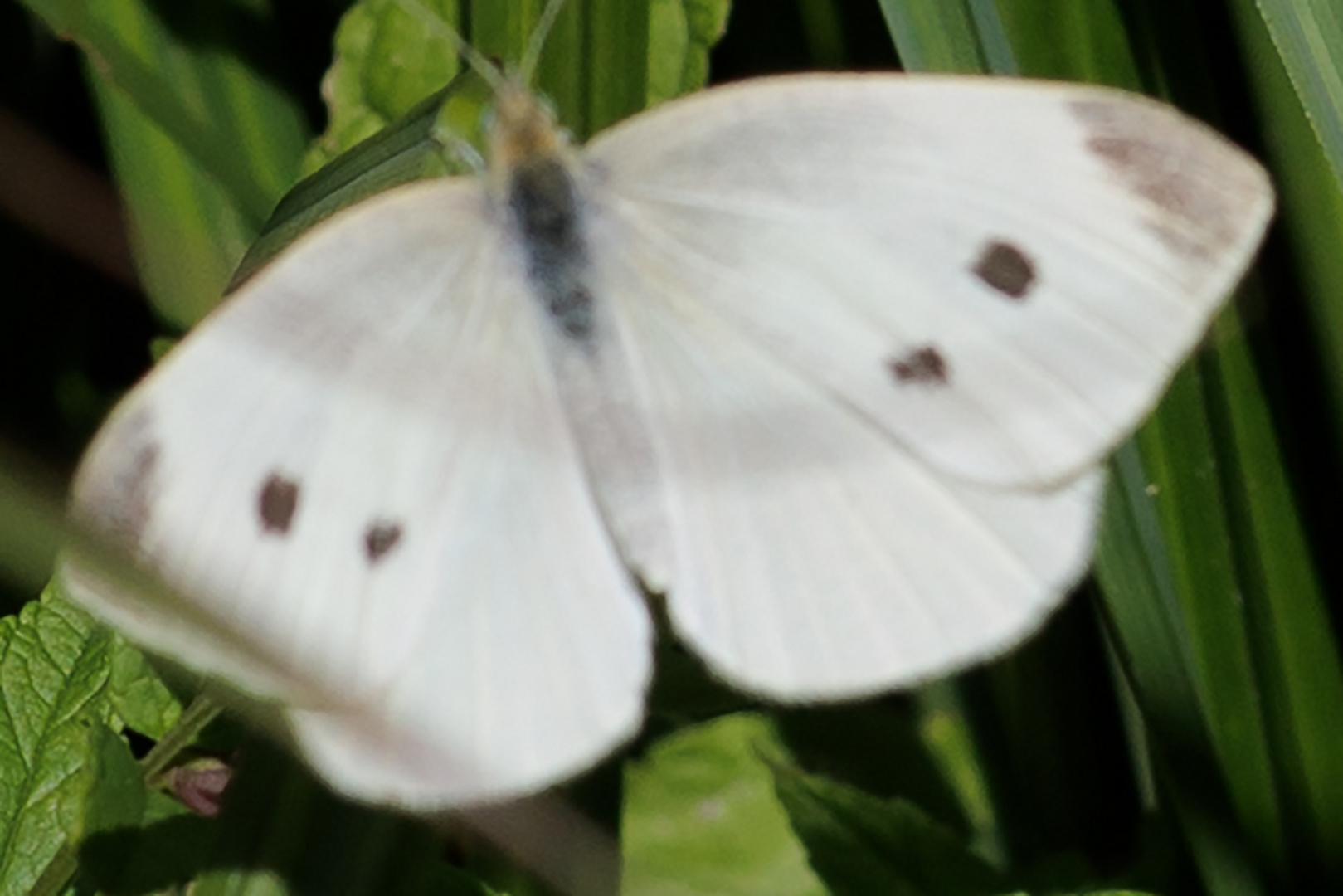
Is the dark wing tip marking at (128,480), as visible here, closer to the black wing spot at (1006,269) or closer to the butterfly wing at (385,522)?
the butterfly wing at (385,522)

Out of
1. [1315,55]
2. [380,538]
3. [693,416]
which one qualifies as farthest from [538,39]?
[1315,55]

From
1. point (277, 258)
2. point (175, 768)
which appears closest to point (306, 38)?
point (277, 258)

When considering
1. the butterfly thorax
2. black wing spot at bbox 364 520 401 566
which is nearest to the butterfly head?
the butterfly thorax

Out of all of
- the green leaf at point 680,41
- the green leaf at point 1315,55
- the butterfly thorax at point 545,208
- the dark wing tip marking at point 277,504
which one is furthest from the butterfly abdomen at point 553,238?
the green leaf at point 1315,55

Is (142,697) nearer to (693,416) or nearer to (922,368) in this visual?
(693,416)

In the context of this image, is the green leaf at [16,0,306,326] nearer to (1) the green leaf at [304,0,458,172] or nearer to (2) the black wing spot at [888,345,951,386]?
(1) the green leaf at [304,0,458,172]

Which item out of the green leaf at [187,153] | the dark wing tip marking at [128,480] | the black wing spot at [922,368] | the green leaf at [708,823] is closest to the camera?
the dark wing tip marking at [128,480]

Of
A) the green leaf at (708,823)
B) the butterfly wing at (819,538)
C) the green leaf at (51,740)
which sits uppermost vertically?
the green leaf at (51,740)

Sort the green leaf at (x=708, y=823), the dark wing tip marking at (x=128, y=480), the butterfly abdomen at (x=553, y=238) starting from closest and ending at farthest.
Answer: the dark wing tip marking at (x=128, y=480), the butterfly abdomen at (x=553, y=238), the green leaf at (x=708, y=823)
